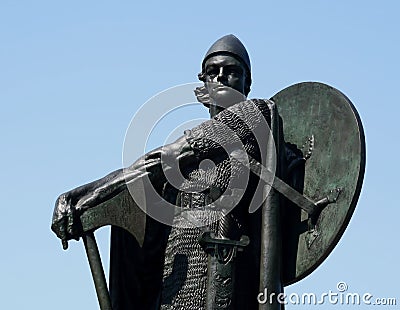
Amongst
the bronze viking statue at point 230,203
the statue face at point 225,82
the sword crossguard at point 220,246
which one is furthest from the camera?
the statue face at point 225,82

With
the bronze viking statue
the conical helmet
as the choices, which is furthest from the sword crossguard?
the conical helmet

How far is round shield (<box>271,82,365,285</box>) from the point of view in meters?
12.4

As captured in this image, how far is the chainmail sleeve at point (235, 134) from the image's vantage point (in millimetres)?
12773

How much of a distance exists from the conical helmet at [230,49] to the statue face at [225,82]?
0.04 meters

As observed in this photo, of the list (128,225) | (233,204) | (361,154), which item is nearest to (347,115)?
(361,154)

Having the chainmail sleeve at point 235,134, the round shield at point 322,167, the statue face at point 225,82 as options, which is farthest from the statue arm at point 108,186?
the round shield at point 322,167

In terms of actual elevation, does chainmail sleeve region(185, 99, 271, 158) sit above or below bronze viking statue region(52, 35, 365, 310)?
above

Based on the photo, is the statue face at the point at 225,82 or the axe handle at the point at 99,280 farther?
the statue face at the point at 225,82

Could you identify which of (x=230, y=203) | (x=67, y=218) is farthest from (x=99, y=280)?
(x=230, y=203)

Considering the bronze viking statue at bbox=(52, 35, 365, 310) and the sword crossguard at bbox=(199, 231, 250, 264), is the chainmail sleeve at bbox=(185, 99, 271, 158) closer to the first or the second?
the bronze viking statue at bbox=(52, 35, 365, 310)

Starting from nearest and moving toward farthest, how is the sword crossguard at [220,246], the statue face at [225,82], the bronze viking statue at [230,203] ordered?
the sword crossguard at [220,246], the bronze viking statue at [230,203], the statue face at [225,82]

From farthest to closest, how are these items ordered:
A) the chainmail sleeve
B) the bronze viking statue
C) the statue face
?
1. the statue face
2. the chainmail sleeve
3. the bronze viking statue

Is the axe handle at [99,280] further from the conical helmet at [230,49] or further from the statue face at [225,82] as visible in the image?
the conical helmet at [230,49]

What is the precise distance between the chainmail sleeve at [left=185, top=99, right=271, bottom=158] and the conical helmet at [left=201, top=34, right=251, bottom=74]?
0.60 meters
